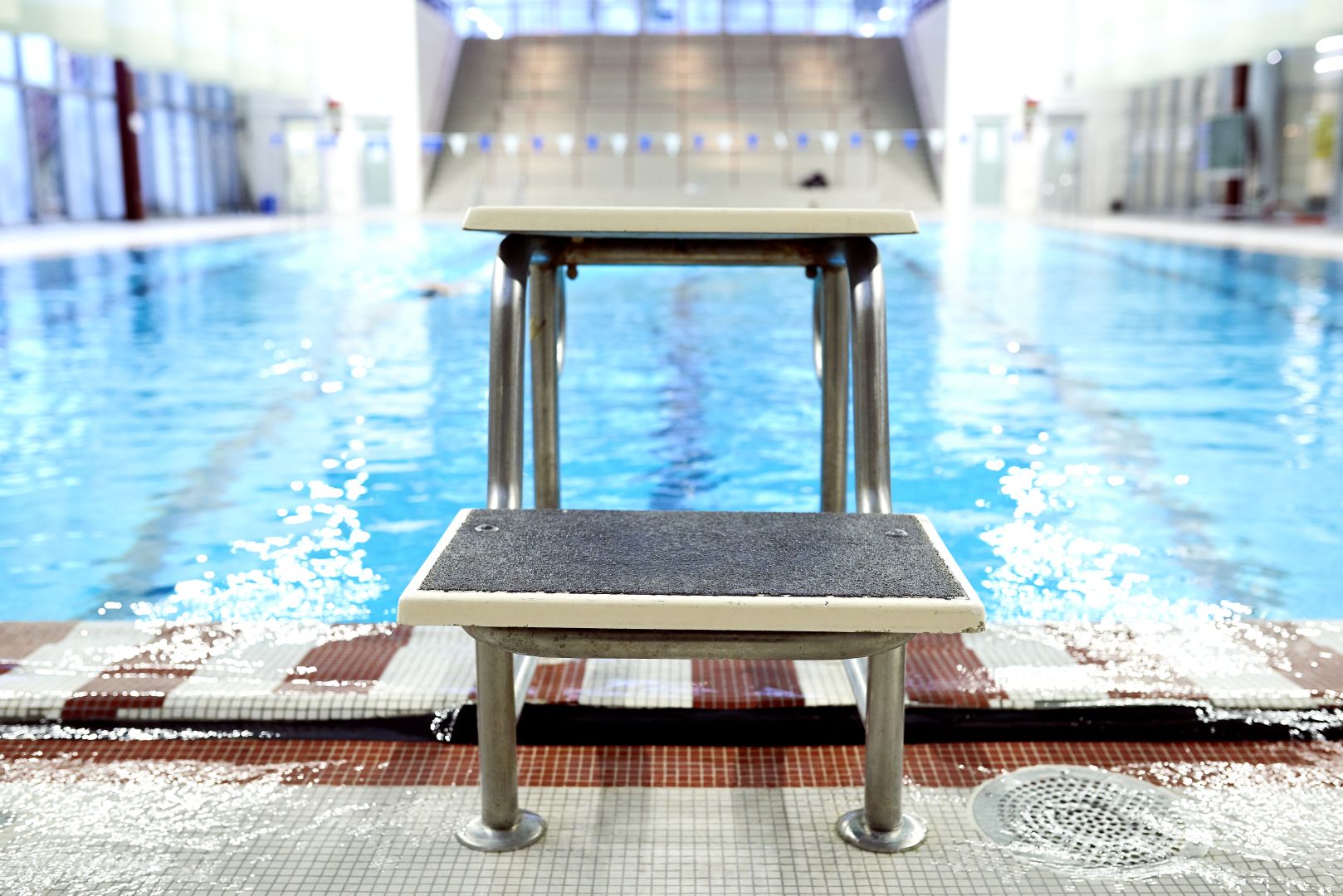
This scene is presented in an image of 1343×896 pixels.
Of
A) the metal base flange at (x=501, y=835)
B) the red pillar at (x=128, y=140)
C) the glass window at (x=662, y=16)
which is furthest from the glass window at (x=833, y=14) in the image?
the metal base flange at (x=501, y=835)

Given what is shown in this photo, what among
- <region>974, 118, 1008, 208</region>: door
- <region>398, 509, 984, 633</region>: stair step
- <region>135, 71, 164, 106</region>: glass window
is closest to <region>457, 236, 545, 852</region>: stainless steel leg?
<region>398, 509, 984, 633</region>: stair step

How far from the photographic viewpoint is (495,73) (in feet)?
91.6

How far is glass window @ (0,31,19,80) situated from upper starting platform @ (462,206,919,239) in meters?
18.0

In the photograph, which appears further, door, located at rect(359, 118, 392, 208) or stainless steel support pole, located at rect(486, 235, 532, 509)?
door, located at rect(359, 118, 392, 208)

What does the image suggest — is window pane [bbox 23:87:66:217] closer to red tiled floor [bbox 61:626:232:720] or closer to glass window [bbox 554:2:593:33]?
glass window [bbox 554:2:593:33]

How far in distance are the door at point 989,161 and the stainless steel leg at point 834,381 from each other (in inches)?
938

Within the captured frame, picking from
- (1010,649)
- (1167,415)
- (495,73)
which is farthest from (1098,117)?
(1010,649)

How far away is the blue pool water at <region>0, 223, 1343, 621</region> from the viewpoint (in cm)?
340

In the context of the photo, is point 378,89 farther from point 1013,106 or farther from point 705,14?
point 1013,106

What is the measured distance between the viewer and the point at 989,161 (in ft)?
80.4

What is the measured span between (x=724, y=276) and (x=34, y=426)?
8262 millimetres

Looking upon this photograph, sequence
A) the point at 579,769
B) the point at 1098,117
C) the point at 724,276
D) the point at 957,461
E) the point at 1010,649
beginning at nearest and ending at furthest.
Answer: the point at 579,769 → the point at 1010,649 → the point at 957,461 → the point at 724,276 → the point at 1098,117

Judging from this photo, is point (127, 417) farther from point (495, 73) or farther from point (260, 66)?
point (495, 73)

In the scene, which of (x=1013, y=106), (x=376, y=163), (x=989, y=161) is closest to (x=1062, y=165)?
(x=989, y=161)
